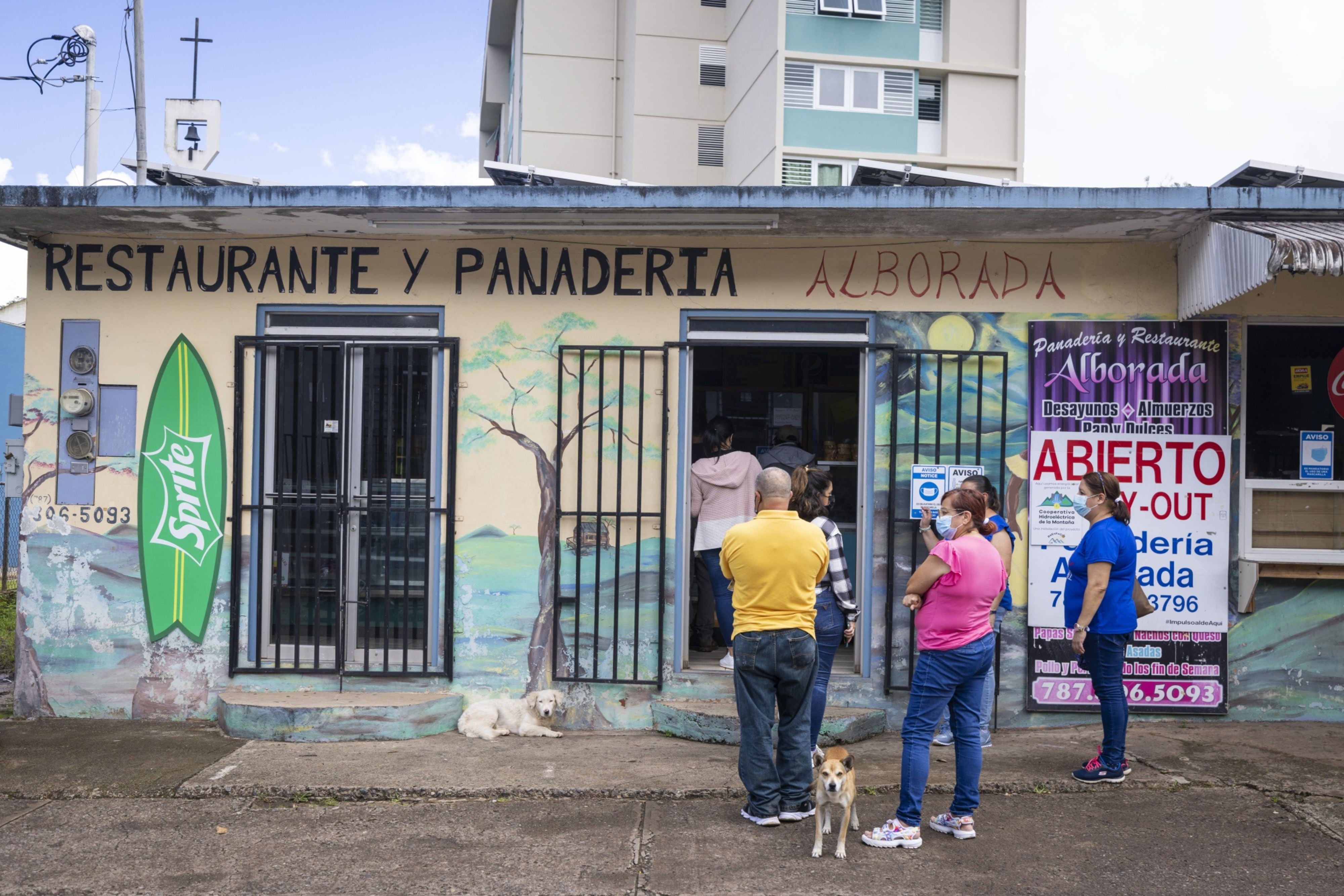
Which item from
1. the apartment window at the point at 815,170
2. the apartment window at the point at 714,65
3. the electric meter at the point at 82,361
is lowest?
the electric meter at the point at 82,361

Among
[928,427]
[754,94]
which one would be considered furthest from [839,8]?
[928,427]

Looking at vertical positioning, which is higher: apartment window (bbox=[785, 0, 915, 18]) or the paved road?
apartment window (bbox=[785, 0, 915, 18])

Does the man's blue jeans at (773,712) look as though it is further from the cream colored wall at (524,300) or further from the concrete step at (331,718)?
the concrete step at (331,718)

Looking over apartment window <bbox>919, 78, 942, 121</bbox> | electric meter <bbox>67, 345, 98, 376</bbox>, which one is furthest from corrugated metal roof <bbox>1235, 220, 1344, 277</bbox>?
apartment window <bbox>919, 78, 942, 121</bbox>

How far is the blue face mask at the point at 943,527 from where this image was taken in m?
5.97

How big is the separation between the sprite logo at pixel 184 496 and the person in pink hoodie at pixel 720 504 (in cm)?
304

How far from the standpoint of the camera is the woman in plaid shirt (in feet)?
17.3

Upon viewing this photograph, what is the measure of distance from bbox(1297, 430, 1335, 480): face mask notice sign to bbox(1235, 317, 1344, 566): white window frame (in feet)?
0.19

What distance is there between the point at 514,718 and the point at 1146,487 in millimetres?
4099

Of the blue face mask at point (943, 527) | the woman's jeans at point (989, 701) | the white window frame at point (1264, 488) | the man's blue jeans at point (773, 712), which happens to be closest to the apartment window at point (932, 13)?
the white window frame at point (1264, 488)

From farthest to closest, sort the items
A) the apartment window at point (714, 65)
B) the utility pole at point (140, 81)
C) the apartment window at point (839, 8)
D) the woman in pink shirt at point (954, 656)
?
the apartment window at point (714, 65) → the apartment window at point (839, 8) → the utility pole at point (140, 81) → the woman in pink shirt at point (954, 656)

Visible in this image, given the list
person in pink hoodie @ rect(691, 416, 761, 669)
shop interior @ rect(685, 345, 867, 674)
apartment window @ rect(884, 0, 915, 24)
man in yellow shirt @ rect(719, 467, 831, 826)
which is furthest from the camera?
apartment window @ rect(884, 0, 915, 24)

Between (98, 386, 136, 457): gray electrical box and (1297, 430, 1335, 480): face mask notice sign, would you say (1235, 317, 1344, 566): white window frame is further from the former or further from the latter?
(98, 386, 136, 457): gray electrical box

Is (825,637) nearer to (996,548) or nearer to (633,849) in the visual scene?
(996,548)
